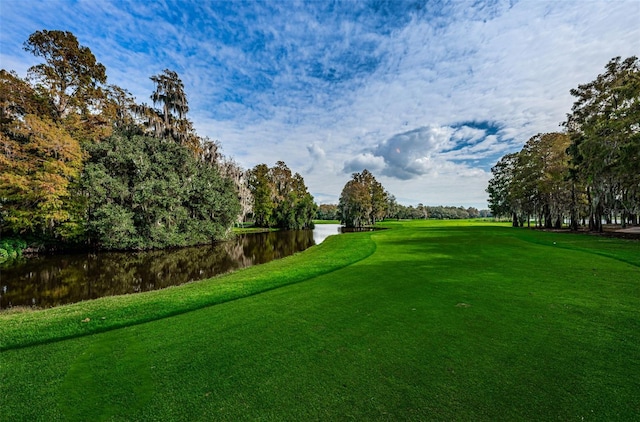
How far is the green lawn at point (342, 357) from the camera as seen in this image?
8.68 feet

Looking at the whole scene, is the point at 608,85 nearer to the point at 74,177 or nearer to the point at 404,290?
the point at 404,290

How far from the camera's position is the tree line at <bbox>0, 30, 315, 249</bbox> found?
56.6ft

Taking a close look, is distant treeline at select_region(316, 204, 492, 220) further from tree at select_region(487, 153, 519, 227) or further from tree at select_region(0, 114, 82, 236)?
tree at select_region(0, 114, 82, 236)

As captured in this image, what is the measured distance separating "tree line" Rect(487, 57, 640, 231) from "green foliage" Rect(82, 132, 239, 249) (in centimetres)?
3413

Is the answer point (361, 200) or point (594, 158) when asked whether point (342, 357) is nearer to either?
point (594, 158)

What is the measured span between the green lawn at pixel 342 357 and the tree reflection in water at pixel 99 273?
451cm

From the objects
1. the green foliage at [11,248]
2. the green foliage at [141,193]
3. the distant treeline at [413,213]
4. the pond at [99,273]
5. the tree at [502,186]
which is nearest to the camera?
the pond at [99,273]

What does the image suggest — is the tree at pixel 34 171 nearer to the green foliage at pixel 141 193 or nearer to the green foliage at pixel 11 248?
the green foliage at pixel 11 248

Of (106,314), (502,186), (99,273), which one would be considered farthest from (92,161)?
(502,186)

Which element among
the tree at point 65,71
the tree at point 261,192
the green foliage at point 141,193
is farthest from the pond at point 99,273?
the tree at point 261,192

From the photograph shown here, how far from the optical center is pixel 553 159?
105 ft

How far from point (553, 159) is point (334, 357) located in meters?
41.7

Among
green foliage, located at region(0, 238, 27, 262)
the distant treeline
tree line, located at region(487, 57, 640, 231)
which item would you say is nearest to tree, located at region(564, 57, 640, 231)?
tree line, located at region(487, 57, 640, 231)

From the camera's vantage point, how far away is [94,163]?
21.0 metres
